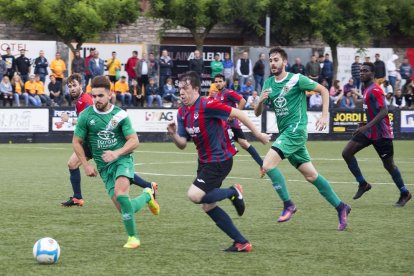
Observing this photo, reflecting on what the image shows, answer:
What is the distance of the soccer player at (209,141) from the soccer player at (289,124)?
1978 mm

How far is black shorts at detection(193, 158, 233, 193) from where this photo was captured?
9.79m

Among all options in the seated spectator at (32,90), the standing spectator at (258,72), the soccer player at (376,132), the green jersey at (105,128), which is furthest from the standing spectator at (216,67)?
the green jersey at (105,128)

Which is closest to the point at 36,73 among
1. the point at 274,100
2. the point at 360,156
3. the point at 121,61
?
the point at 121,61

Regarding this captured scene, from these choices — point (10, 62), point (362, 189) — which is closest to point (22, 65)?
point (10, 62)

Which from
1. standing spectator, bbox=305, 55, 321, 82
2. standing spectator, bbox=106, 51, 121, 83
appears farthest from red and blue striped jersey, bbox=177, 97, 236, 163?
standing spectator, bbox=305, 55, 321, 82

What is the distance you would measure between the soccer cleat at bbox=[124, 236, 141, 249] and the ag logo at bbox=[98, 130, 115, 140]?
1.08m

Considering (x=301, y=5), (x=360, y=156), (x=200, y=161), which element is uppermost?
(x=301, y=5)

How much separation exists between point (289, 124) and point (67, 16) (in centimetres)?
2599

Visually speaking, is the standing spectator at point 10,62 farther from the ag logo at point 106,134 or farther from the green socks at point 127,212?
the green socks at point 127,212

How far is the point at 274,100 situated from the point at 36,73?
21984 millimetres

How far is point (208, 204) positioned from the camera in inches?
381

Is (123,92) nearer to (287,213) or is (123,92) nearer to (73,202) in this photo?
(73,202)

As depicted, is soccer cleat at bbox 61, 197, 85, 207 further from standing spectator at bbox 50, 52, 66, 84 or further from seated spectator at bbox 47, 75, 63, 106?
standing spectator at bbox 50, 52, 66, 84

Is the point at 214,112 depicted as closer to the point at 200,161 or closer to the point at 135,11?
the point at 200,161
